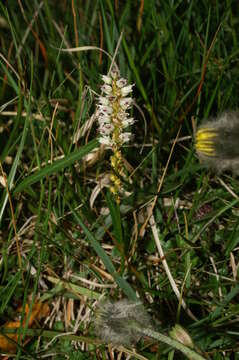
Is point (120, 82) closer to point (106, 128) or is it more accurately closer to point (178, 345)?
point (106, 128)

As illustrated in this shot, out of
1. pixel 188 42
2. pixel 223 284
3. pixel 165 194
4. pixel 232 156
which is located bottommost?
pixel 223 284

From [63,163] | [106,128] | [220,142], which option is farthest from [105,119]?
[220,142]

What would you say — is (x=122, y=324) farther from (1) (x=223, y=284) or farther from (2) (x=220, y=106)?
(2) (x=220, y=106)

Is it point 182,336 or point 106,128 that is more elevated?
point 106,128

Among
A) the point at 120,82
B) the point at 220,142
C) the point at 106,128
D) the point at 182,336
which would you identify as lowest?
the point at 182,336

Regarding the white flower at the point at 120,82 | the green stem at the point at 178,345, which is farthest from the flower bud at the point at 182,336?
the white flower at the point at 120,82

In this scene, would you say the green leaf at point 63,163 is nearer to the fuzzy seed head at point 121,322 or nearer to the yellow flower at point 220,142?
the yellow flower at point 220,142

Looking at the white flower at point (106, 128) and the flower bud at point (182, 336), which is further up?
the white flower at point (106, 128)

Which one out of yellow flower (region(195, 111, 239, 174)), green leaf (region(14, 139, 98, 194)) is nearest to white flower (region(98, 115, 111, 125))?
green leaf (region(14, 139, 98, 194))

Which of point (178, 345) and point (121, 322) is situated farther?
point (121, 322)

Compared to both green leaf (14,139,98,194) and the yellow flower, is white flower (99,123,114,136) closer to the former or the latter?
green leaf (14,139,98,194)

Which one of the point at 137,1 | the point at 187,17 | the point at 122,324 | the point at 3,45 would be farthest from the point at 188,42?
the point at 122,324
